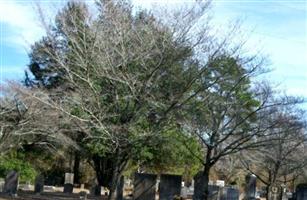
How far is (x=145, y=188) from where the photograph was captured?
2598 centimetres

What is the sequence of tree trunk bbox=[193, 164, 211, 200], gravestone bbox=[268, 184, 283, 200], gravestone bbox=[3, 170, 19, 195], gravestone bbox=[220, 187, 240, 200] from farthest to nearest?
gravestone bbox=[268, 184, 283, 200], gravestone bbox=[220, 187, 240, 200], gravestone bbox=[3, 170, 19, 195], tree trunk bbox=[193, 164, 211, 200]

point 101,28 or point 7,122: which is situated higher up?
point 101,28

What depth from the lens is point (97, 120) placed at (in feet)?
63.1

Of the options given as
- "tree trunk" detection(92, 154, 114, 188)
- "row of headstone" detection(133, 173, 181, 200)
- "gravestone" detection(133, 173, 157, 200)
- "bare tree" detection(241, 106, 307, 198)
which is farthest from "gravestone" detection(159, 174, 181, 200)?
"tree trunk" detection(92, 154, 114, 188)

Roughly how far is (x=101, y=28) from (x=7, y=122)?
46.8 feet

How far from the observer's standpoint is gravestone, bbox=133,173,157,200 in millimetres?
25844

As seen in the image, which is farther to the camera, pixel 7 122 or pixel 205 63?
pixel 7 122

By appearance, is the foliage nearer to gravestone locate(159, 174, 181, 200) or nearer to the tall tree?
gravestone locate(159, 174, 181, 200)

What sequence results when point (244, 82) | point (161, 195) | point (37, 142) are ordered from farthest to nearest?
point (37, 142) → point (161, 195) → point (244, 82)

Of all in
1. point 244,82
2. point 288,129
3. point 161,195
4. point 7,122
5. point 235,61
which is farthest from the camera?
point 7,122

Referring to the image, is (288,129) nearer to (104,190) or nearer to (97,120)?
(97,120)

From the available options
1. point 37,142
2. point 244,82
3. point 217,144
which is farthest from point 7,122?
point 244,82

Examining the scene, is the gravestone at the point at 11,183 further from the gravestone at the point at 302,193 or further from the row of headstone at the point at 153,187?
the gravestone at the point at 302,193

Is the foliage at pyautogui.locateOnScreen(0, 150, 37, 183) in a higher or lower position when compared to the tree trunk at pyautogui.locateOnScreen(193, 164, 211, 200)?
higher
